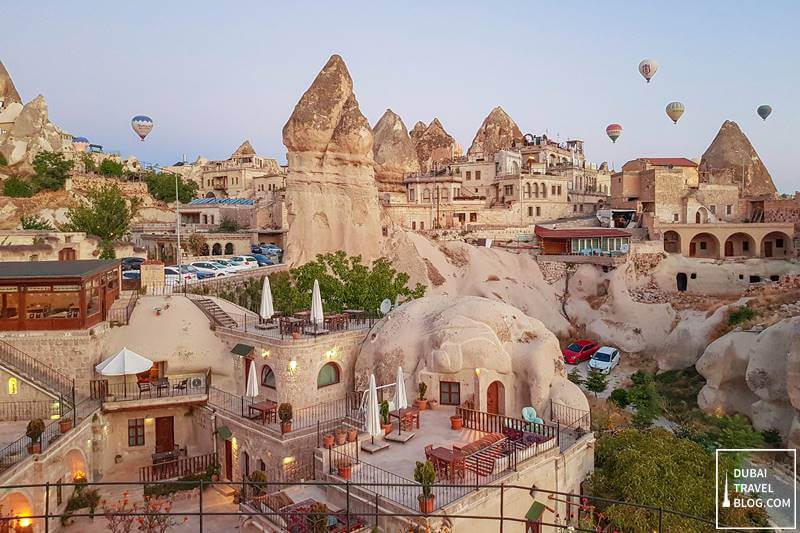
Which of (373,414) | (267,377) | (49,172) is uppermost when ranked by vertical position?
(49,172)

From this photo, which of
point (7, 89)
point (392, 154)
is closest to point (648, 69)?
point (392, 154)

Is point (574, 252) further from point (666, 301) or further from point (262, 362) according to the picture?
point (262, 362)

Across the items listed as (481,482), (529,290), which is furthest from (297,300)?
(529,290)

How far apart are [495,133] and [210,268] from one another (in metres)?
79.2

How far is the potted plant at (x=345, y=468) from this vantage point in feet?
56.3

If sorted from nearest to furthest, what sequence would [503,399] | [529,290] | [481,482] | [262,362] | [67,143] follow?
[481,482] < [503,399] < [262,362] < [529,290] < [67,143]

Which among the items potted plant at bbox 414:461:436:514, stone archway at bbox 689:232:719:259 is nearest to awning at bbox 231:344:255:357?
potted plant at bbox 414:461:436:514

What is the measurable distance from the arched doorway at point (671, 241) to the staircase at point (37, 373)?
60683mm

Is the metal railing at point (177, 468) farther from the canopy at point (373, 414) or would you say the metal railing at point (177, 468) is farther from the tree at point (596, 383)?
the tree at point (596, 383)

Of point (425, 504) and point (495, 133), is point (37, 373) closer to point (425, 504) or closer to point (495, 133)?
point (425, 504)

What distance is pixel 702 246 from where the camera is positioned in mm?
65500

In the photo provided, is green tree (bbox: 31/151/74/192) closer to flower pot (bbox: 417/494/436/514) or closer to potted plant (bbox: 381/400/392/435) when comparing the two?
potted plant (bbox: 381/400/392/435)

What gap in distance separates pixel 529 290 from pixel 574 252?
8480mm

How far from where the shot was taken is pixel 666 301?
52.9m
